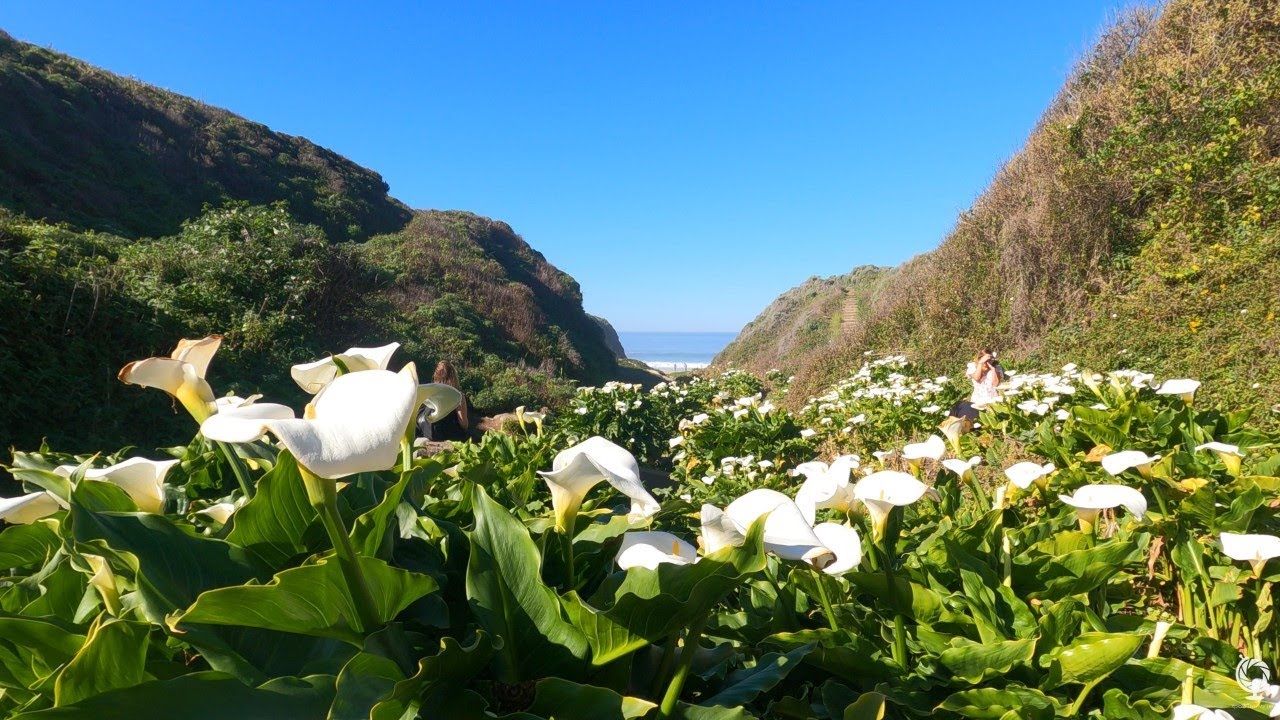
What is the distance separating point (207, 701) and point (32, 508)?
0.70 m

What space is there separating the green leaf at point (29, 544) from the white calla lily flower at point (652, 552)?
0.97 metres

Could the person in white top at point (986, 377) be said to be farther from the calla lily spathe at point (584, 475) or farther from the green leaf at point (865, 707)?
the calla lily spathe at point (584, 475)

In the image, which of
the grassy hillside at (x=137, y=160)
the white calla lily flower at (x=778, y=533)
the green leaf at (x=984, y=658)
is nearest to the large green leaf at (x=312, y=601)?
the white calla lily flower at (x=778, y=533)

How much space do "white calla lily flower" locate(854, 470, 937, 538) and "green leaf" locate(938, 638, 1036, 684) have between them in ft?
0.92

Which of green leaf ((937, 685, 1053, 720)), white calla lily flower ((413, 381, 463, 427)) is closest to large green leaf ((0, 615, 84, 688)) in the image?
white calla lily flower ((413, 381, 463, 427))

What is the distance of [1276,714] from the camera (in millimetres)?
1215

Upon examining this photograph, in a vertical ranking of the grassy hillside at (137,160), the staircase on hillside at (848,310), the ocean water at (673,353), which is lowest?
the ocean water at (673,353)

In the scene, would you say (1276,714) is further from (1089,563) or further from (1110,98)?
(1110,98)

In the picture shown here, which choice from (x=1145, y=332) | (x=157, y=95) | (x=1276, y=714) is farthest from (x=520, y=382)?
(x=157, y=95)

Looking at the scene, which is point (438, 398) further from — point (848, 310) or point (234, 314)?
point (848, 310)

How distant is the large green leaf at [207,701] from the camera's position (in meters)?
0.66

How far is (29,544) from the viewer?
114 cm

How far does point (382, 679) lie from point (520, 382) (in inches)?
467

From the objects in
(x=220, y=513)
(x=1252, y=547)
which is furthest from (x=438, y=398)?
(x=1252, y=547)
